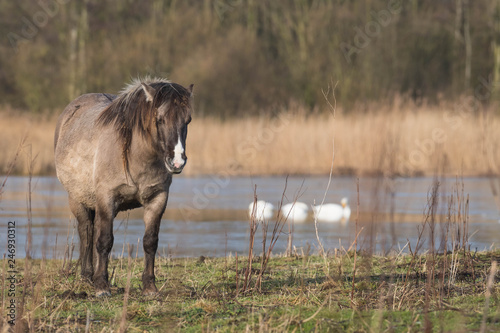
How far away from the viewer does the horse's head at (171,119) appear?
5402 millimetres

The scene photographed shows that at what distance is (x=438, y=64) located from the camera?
3127 centimetres

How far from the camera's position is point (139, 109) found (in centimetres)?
590

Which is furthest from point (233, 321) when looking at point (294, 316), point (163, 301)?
point (163, 301)

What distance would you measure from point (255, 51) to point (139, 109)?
25.4m

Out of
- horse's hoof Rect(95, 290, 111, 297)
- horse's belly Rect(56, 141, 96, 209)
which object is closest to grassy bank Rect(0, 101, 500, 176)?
horse's belly Rect(56, 141, 96, 209)

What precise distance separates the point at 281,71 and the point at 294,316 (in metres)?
27.6

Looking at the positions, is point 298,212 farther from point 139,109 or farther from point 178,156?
point 178,156

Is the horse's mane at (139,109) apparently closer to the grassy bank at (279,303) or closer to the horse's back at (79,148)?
the horse's back at (79,148)

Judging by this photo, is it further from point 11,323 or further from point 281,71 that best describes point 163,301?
point 281,71

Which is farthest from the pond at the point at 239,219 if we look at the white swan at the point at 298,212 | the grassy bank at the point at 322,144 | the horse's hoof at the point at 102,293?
the grassy bank at the point at 322,144

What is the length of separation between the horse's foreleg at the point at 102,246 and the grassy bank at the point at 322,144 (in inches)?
484

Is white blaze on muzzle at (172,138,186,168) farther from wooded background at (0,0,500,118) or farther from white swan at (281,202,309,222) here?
wooded background at (0,0,500,118)

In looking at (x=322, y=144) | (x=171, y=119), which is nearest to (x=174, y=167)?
(x=171, y=119)

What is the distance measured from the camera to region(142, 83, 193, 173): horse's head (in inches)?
213
